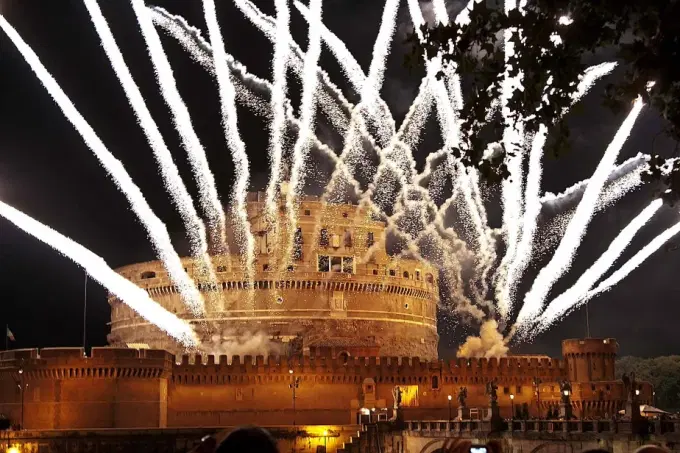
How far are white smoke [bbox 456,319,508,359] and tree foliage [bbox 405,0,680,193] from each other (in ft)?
184

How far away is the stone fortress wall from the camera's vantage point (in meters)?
53.2

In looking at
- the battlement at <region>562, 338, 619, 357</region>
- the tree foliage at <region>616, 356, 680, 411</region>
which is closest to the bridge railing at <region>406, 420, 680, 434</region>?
the battlement at <region>562, 338, 619, 357</region>

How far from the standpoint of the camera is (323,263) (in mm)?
72000

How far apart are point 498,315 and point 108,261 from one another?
90.9 ft

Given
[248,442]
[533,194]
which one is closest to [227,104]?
[533,194]

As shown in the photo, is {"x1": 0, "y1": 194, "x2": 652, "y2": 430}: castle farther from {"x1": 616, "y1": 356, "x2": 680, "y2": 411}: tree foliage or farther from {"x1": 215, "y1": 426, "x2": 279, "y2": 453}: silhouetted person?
{"x1": 215, "y1": 426, "x2": 279, "y2": 453}: silhouetted person

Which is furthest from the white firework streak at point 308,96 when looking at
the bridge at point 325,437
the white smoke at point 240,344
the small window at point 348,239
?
the white smoke at point 240,344

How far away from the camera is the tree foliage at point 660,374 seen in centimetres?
8019

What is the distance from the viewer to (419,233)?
63844 millimetres

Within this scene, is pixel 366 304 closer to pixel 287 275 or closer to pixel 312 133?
pixel 287 275

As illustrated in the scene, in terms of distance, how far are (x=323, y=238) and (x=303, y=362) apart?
14361 mm

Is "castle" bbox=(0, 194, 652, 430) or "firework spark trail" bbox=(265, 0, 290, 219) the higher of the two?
"firework spark trail" bbox=(265, 0, 290, 219)

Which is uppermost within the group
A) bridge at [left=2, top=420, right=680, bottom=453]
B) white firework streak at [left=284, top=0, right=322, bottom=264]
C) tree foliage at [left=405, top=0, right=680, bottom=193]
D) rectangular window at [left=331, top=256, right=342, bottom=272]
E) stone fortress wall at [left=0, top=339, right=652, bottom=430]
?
white firework streak at [left=284, top=0, right=322, bottom=264]

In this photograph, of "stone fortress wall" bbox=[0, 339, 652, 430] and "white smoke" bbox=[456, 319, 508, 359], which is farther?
"white smoke" bbox=[456, 319, 508, 359]
